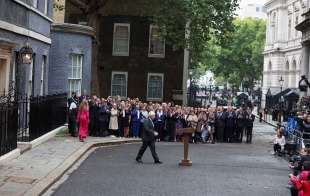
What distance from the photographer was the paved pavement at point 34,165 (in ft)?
43.8

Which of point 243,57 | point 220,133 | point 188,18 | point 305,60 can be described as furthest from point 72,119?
point 243,57

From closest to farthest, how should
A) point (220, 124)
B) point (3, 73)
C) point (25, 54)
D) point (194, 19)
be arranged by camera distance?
point (3, 73)
point (25, 54)
point (220, 124)
point (194, 19)

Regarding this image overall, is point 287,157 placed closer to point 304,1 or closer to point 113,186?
point 113,186

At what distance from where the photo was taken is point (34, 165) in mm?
16547

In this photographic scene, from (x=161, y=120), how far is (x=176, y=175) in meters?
12.4

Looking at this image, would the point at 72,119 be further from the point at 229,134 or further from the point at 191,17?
the point at 191,17

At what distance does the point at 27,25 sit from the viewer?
23344mm

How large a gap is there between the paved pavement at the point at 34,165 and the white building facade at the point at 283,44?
2104 inches

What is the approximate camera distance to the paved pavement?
43.8ft

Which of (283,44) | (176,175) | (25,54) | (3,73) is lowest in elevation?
(176,175)

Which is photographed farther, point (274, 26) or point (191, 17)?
point (274, 26)

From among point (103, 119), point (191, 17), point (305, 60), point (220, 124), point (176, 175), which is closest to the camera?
point (176, 175)

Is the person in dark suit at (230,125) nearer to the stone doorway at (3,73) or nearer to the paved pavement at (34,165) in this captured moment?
the paved pavement at (34,165)

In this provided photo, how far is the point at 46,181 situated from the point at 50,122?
1045cm
